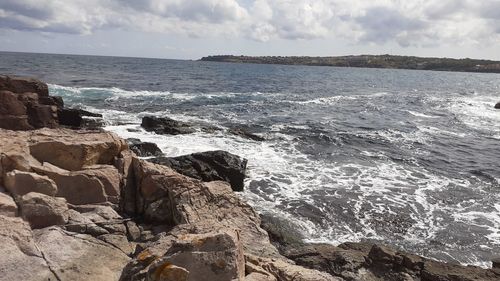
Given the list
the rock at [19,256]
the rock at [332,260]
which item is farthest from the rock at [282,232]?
the rock at [19,256]

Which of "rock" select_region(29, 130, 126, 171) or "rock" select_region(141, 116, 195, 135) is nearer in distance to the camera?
"rock" select_region(29, 130, 126, 171)

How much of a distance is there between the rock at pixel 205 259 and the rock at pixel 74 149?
188 inches

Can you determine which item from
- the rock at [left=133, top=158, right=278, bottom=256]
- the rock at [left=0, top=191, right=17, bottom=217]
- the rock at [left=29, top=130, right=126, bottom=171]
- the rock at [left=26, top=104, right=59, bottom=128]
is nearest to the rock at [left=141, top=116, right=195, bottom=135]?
the rock at [left=26, top=104, right=59, bottom=128]

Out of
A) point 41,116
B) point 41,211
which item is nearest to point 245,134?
point 41,116

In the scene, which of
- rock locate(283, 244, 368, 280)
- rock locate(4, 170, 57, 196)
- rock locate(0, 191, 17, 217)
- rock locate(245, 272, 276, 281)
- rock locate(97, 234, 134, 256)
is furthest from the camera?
rock locate(283, 244, 368, 280)

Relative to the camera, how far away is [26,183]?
8.05 m

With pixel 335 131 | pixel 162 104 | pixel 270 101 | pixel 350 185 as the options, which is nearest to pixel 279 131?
pixel 335 131

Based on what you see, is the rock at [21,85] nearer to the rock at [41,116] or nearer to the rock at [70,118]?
the rock at [41,116]

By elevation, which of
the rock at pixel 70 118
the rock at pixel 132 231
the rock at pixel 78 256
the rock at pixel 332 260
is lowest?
the rock at pixel 332 260

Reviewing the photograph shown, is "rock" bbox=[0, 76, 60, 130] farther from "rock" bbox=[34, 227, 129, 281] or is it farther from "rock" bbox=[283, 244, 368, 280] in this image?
"rock" bbox=[283, 244, 368, 280]

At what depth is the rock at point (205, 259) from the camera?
18.1ft

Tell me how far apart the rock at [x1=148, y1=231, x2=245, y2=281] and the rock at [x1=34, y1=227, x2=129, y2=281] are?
1.66 metres

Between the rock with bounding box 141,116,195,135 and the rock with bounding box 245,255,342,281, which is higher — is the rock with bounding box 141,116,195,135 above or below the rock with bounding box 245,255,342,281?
below

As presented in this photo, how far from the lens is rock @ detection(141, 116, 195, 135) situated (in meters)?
25.0
